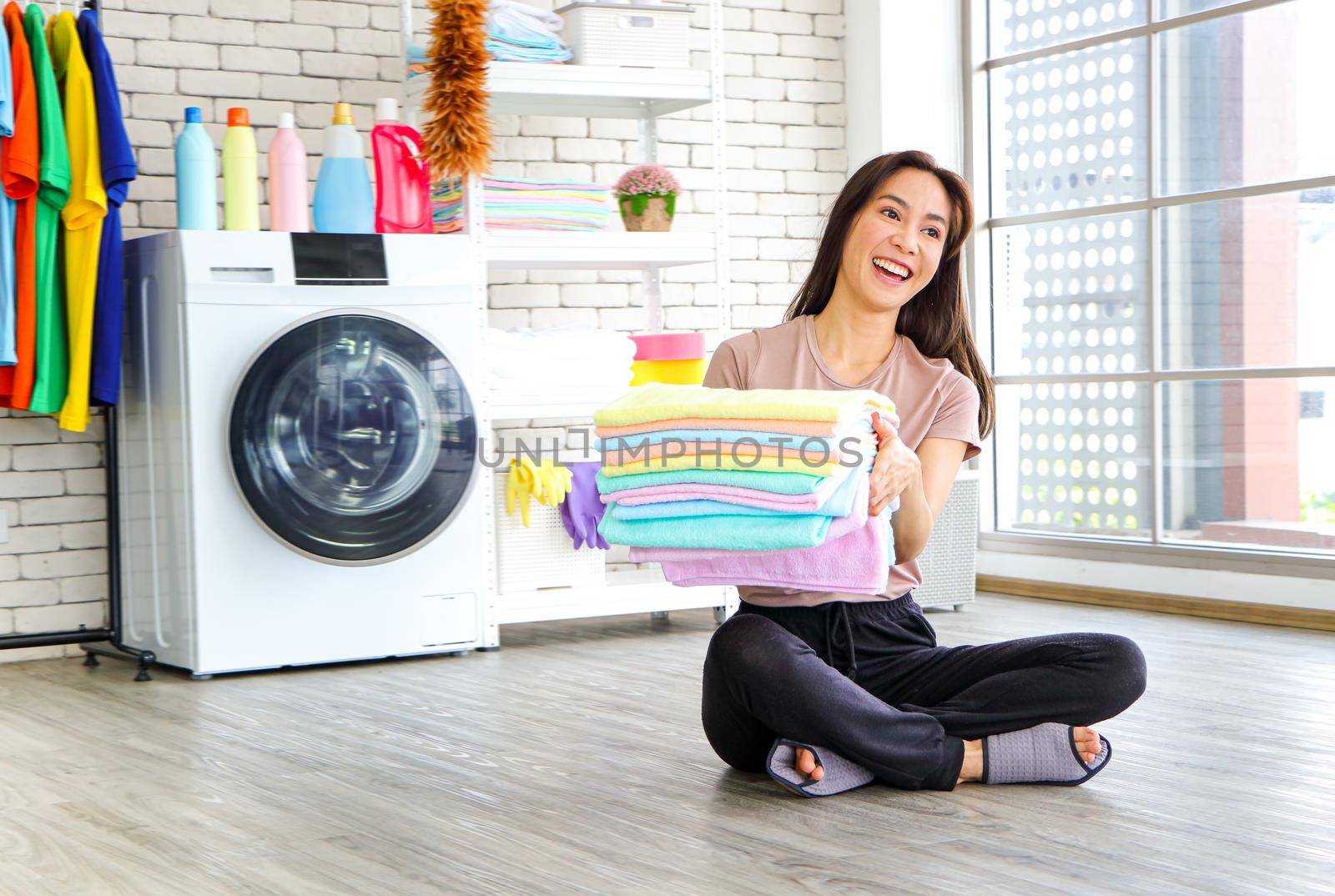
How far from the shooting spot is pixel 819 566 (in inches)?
73.6

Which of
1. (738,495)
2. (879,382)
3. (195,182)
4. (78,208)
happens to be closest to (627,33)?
(195,182)

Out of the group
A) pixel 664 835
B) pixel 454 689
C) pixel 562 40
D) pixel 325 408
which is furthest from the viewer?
pixel 562 40

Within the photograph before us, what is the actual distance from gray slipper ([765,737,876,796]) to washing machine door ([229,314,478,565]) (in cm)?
147

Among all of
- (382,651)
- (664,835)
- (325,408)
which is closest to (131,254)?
(325,408)

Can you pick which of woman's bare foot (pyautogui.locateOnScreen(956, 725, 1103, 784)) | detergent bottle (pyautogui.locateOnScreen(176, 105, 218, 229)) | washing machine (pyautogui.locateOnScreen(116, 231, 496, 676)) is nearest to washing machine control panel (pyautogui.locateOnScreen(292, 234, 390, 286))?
washing machine (pyautogui.locateOnScreen(116, 231, 496, 676))

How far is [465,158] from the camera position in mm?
3414

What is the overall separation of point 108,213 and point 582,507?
1273mm

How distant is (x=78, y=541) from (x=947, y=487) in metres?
2.37

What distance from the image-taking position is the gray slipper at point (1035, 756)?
2039 millimetres

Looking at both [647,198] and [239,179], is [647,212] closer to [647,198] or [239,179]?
[647,198]

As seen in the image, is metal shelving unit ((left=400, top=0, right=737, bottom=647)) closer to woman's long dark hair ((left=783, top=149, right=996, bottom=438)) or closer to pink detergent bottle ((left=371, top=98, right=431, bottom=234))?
pink detergent bottle ((left=371, top=98, right=431, bottom=234))

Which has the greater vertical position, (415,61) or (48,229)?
(415,61)

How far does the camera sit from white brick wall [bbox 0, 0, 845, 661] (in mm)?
→ 3541

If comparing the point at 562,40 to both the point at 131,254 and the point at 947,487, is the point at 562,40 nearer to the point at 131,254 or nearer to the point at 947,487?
the point at 131,254
